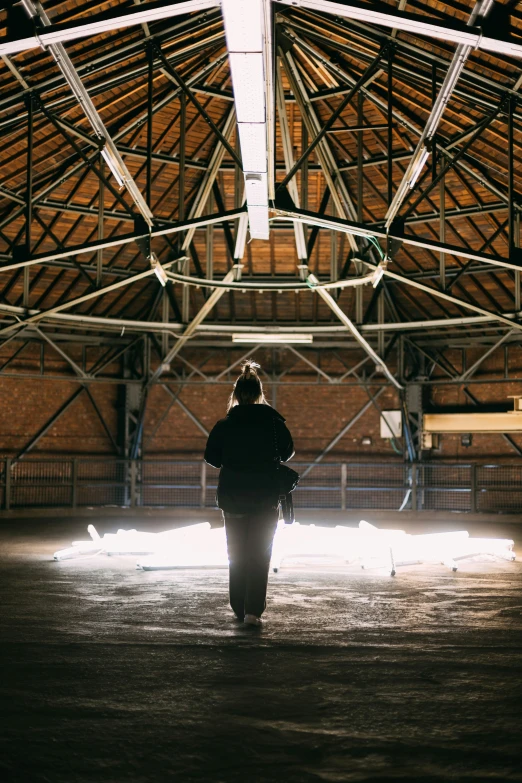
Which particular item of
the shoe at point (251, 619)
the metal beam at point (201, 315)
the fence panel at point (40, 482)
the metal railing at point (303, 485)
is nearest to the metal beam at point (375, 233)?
the metal beam at point (201, 315)

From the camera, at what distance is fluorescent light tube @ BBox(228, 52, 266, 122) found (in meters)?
7.05

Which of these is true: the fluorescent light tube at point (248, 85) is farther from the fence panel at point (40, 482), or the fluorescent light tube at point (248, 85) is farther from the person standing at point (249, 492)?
the fence panel at point (40, 482)

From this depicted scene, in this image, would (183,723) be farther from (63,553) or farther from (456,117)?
(456,117)

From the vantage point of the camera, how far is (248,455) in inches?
248

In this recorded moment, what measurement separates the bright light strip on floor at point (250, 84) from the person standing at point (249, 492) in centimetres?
304

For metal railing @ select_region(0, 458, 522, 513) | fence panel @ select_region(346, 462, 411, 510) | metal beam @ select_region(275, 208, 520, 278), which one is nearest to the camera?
metal beam @ select_region(275, 208, 520, 278)

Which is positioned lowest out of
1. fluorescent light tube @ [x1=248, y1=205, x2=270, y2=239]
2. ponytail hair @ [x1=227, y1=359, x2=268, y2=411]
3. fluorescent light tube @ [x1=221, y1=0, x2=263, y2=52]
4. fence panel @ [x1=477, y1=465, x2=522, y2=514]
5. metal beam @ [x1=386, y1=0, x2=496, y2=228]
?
fence panel @ [x1=477, y1=465, x2=522, y2=514]

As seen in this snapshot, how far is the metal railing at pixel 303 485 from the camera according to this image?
21.8 metres

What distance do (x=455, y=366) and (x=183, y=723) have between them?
21387 mm

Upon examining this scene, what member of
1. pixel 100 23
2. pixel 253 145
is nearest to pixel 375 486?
pixel 253 145

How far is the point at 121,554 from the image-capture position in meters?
10.7

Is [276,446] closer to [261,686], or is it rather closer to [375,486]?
[261,686]

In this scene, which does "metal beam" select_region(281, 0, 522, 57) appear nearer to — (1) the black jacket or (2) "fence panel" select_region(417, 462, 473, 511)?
(1) the black jacket

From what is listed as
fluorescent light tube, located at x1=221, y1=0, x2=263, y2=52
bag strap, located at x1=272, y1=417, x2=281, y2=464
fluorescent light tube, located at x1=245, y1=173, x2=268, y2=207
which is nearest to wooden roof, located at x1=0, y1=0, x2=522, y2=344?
fluorescent light tube, located at x1=245, y1=173, x2=268, y2=207
